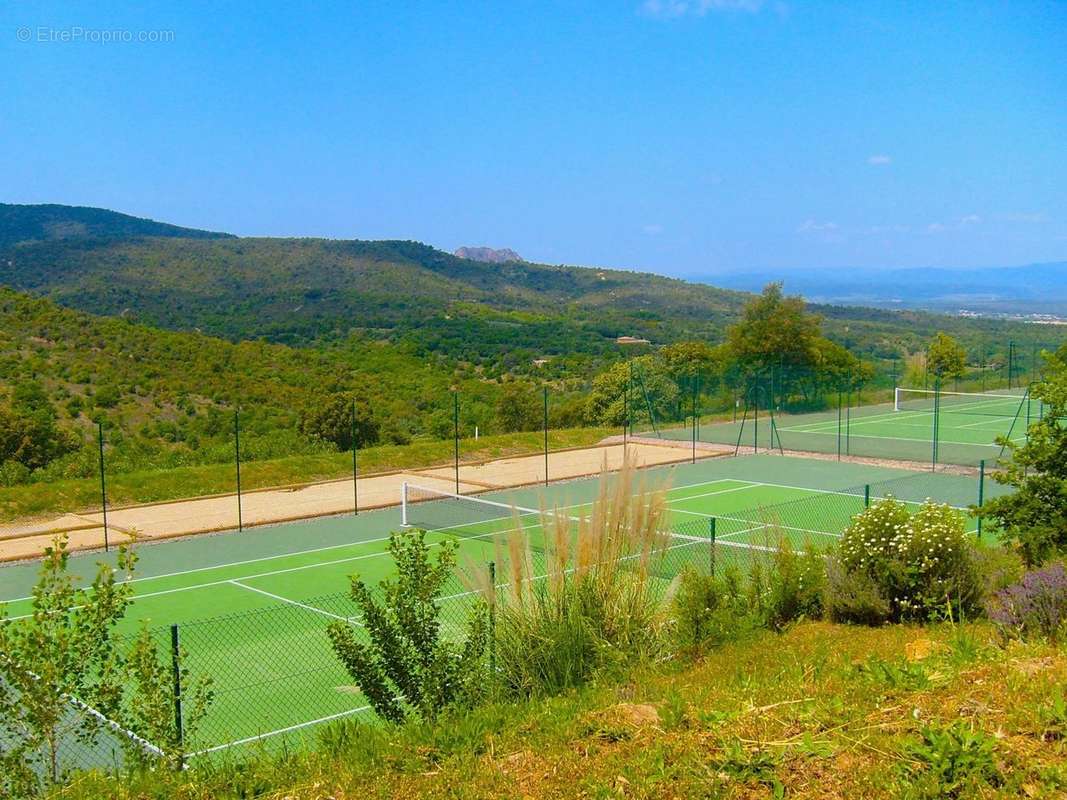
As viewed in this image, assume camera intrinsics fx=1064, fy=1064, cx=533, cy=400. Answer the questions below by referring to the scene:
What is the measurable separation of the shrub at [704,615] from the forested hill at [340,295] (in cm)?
4781

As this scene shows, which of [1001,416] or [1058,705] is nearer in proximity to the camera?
[1058,705]

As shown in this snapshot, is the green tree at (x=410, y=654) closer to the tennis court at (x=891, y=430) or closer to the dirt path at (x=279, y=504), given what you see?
the dirt path at (x=279, y=504)

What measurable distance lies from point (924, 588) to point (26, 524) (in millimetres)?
16542

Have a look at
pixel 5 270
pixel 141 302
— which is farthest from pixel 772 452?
pixel 5 270

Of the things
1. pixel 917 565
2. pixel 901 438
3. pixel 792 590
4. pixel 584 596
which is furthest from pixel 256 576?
pixel 901 438

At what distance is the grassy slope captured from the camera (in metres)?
4.22

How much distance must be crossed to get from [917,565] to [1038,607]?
1.83 m

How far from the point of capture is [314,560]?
652 inches

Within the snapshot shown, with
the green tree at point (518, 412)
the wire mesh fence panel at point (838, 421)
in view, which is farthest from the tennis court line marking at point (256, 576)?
the green tree at point (518, 412)

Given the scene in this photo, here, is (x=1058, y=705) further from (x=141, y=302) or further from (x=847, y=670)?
(x=141, y=302)

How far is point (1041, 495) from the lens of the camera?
33.4ft

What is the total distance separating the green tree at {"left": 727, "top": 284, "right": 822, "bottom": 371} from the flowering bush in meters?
31.2

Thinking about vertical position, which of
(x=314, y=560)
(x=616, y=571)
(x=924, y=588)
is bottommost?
(x=314, y=560)

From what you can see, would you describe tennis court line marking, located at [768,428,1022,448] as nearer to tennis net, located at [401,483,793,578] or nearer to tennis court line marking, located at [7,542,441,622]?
tennis net, located at [401,483,793,578]
